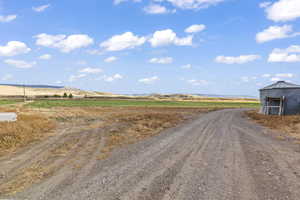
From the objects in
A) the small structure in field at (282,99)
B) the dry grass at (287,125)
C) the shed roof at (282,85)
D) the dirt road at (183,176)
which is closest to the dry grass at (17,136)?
the dirt road at (183,176)

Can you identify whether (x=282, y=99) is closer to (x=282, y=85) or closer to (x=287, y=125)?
(x=282, y=85)

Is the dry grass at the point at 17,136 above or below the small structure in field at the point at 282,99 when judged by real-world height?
below

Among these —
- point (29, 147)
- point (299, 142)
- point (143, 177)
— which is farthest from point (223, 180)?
point (29, 147)

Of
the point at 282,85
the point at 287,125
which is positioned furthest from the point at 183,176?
the point at 282,85

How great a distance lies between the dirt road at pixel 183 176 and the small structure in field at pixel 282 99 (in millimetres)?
19807

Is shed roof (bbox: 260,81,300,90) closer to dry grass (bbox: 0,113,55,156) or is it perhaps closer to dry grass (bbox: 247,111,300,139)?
dry grass (bbox: 247,111,300,139)

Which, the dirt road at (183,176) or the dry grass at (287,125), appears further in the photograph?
the dry grass at (287,125)

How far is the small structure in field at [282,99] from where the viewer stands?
27.5 metres

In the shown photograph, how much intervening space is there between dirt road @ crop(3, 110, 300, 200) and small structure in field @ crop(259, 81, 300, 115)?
65.0 feet

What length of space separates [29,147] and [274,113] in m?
30.4

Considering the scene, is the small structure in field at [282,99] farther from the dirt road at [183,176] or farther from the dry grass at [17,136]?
the dry grass at [17,136]

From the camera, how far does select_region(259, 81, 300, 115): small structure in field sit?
27484 millimetres

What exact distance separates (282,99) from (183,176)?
2695 centimetres

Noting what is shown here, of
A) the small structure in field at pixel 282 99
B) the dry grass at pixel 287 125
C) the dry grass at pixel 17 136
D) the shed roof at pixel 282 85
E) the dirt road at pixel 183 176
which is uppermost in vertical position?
the shed roof at pixel 282 85
